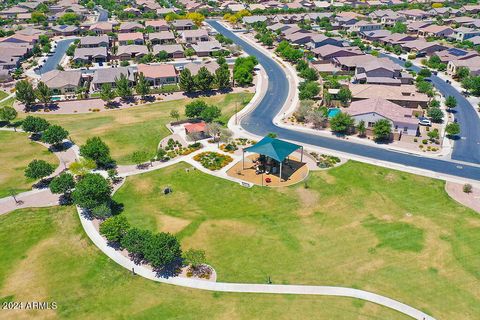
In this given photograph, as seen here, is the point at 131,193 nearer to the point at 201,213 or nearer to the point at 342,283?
the point at 201,213

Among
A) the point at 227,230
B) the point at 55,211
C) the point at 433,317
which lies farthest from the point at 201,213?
the point at 433,317

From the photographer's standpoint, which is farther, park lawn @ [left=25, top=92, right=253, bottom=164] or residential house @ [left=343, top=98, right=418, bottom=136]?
park lawn @ [left=25, top=92, right=253, bottom=164]

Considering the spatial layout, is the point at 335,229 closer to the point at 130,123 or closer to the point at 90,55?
the point at 130,123

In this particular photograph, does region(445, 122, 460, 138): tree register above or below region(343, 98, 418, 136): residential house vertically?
below

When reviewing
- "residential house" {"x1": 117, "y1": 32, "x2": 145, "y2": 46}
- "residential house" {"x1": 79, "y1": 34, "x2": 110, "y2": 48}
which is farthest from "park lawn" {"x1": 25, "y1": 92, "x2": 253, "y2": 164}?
"residential house" {"x1": 117, "y1": 32, "x2": 145, "y2": 46}

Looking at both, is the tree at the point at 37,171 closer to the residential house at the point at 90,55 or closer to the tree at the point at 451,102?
the residential house at the point at 90,55

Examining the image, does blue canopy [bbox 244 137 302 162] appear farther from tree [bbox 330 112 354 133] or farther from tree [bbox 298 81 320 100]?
tree [bbox 298 81 320 100]
